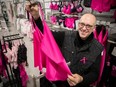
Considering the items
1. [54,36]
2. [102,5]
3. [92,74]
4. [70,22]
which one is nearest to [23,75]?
[70,22]

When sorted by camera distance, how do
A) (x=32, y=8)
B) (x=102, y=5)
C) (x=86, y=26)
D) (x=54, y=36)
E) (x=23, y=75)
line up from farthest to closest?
(x=23, y=75), (x=102, y=5), (x=54, y=36), (x=86, y=26), (x=32, y=8)

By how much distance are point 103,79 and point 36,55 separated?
1.03 meters

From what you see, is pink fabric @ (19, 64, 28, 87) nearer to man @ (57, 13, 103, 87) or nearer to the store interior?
the store interior

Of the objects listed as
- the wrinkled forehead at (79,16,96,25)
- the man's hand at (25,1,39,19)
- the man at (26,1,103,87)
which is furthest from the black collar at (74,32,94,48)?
the man's hand at (25,1,39,19)

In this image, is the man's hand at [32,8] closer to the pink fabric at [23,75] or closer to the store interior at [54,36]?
the store interior at [54,36]

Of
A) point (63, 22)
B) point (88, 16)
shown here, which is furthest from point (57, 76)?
point (63, 22)

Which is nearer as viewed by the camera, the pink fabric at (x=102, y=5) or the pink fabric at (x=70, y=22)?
the pink fabric at (x=102, y=5)

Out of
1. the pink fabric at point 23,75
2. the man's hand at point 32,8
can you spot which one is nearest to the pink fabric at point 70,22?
the pink fabric at point 23,75

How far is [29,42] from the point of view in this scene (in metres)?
4.04

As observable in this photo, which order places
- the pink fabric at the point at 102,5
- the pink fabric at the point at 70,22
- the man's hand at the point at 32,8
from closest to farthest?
the man's hand at the point at 32,8 < the pink fabric at the point at 102,5 < the pink fabric at the point at 70,22

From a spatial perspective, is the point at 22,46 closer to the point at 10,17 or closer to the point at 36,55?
the point at 36,55

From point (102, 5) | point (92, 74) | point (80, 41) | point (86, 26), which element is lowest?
point (92, 74)

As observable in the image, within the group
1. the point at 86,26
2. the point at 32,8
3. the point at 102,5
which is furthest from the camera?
the point at 102,5

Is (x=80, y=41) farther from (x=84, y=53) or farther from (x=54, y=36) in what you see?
(x=54, y=36)
